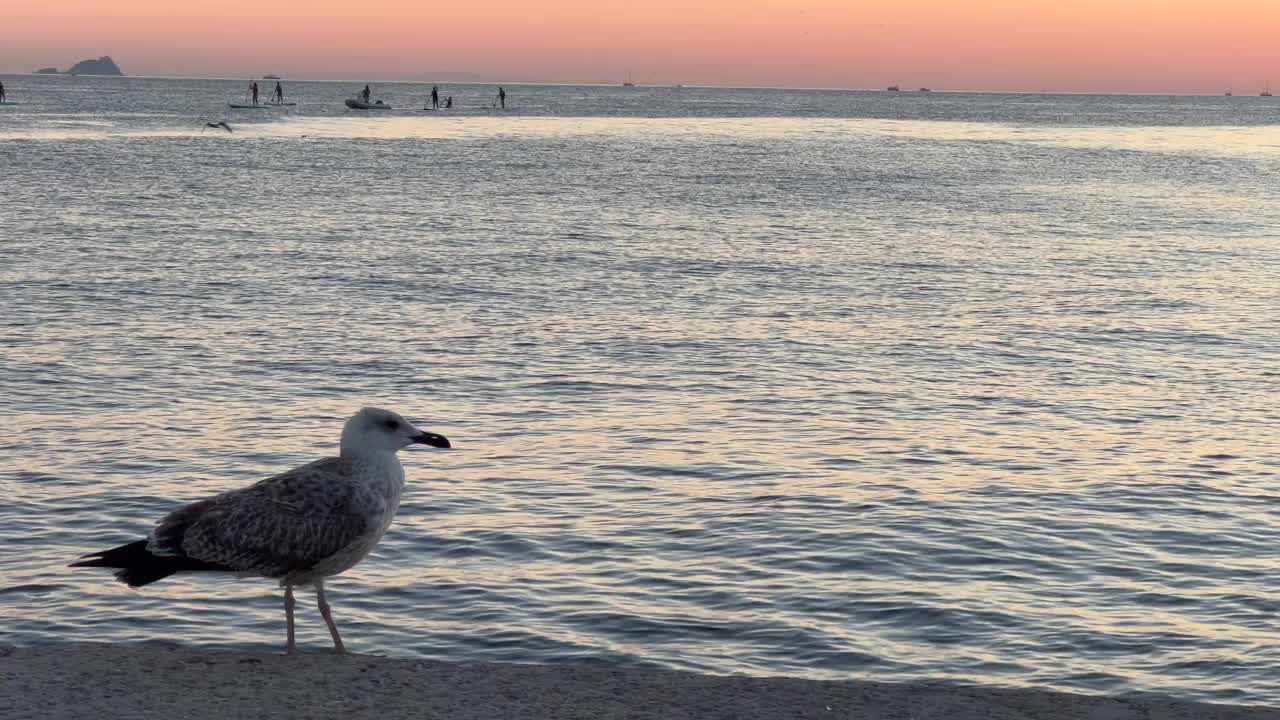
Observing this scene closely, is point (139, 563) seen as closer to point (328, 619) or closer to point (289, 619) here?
point (289, 619)

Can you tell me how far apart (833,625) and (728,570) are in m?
1.36

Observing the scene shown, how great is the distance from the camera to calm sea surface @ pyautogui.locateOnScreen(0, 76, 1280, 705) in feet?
33.5

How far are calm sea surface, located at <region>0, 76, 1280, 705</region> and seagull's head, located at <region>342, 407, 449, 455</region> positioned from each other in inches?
68.6

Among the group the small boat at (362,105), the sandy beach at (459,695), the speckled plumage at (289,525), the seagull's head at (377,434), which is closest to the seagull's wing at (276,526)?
the speckled plumage at (289,525)

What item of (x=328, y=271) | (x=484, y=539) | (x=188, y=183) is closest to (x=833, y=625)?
(x=484, y=539)

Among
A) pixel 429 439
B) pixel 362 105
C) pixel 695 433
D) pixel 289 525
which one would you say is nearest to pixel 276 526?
pixel 289 525

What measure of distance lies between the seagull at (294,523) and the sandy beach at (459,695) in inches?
19.0

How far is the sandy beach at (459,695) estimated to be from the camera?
7.17 meters

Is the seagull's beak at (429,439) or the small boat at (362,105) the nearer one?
the seagull's beak at (429,439)

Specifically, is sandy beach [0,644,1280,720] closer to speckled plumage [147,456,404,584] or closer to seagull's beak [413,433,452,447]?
speckled plumage [147,456,404,584]

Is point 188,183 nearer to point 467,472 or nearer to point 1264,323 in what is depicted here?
point 1264,323

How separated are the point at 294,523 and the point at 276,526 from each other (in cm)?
9

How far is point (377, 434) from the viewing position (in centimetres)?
842

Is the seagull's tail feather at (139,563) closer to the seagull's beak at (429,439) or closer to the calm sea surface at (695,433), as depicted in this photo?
the seagull's beak at (429,439)
